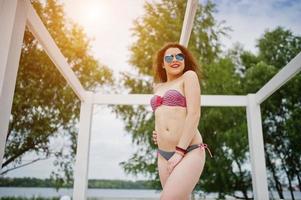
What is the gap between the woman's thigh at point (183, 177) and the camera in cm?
153

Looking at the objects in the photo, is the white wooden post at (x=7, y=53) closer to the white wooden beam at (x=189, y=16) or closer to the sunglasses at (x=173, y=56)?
the sunglasses at (x=173, y=56)

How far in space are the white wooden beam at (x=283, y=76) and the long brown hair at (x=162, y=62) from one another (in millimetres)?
934

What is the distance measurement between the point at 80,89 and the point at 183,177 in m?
2.39

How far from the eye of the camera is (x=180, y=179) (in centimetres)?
155


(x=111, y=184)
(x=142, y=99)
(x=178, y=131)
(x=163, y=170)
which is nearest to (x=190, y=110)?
(x=178, y=131)

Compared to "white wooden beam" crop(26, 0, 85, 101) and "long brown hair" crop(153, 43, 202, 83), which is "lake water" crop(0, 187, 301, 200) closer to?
"white wooden beam" crop(26, 0, 85, 101)

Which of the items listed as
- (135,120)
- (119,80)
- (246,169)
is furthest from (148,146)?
(246,169)

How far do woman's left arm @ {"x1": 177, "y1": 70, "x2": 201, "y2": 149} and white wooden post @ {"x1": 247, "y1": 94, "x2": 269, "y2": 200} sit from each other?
2.19 m

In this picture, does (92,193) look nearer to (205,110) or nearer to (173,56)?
(205,110)

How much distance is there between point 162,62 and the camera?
2332 millimetres

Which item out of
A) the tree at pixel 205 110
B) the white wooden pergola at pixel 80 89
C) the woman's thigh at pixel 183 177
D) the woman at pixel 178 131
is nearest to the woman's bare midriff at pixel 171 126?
the woman at pixel 178 131

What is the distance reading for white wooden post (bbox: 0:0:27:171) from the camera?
4.83ft

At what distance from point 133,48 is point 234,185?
4520mm

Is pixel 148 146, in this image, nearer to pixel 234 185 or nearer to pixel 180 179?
pixel 234 185
